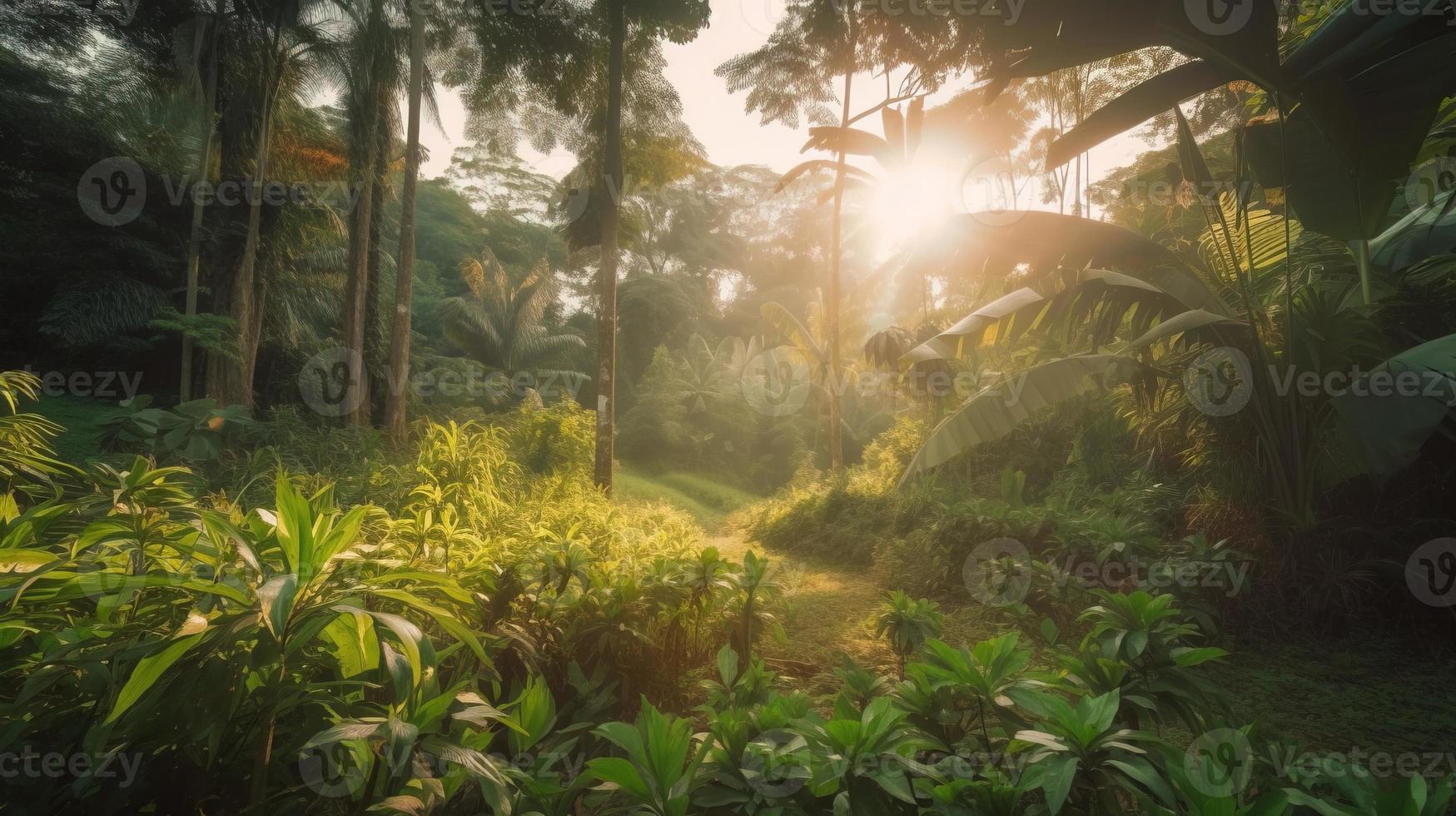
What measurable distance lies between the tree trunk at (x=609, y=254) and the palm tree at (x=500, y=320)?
13.9m

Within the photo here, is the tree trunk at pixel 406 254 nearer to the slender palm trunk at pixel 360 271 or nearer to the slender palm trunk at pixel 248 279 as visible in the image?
the slender palm trunk at pixel 360 271

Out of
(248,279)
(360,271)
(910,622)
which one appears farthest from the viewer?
(360,271)

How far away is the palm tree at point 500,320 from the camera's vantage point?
2188cm

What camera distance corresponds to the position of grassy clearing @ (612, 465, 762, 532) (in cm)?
1434

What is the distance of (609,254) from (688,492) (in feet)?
34.0

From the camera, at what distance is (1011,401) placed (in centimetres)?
507

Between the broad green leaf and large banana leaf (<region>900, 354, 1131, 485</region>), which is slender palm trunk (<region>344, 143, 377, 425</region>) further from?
the broad green leaf

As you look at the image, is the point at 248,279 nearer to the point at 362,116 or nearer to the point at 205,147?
the point at 205,147

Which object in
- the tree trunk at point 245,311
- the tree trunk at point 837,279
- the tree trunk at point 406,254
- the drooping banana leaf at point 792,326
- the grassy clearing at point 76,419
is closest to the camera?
the grassy clearing at point 76,419

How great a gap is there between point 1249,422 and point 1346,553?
1.02 m

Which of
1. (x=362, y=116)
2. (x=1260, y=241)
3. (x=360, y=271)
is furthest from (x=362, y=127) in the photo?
(x=1260, y=241)

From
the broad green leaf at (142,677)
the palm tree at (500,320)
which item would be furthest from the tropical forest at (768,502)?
the palm tree at (500,320)

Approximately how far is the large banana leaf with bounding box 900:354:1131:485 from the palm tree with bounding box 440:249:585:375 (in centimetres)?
1951

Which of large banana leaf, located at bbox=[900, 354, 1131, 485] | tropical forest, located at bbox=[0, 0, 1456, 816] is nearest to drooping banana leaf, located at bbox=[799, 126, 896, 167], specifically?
tropical forest, located at bbox=[0, 0, 1456, 816]
